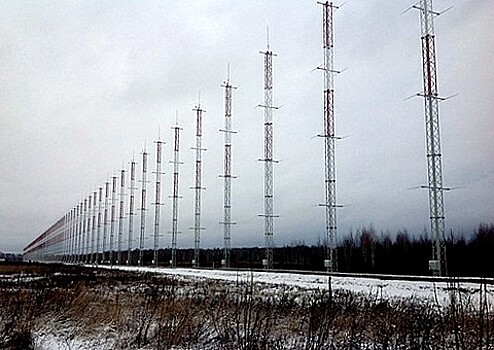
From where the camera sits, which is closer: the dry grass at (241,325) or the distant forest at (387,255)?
the dry grass at (241,325)

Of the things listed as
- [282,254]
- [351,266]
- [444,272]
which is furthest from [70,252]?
[444,272]

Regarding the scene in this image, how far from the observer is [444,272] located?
36.6m

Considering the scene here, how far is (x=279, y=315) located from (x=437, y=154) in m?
26.3

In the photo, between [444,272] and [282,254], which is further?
[282,254]

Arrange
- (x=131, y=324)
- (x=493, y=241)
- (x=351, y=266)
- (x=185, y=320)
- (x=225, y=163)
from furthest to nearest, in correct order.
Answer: (x=351, y=266)
(x=225, y=163)
(x=493, y=241)
(x=131, y=324)
(x=185, y=320)

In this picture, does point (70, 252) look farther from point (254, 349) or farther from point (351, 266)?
point (254, 349)

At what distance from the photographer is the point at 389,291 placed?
1031 inches

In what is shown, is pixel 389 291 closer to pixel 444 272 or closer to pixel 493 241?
pixel 493 241

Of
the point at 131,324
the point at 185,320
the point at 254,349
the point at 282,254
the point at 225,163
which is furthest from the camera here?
the point at 282,254

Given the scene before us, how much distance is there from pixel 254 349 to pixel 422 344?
342cm

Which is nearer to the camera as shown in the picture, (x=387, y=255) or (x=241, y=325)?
(x=241, y=325)

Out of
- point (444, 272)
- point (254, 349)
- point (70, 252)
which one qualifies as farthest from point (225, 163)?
point (70, 252)

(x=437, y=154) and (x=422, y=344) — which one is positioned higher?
(x=437, y=154)

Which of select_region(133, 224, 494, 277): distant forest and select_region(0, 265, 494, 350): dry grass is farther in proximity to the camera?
select_region(133, 224, 494, 277): distant forest
